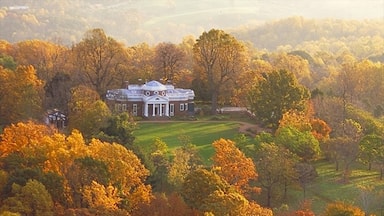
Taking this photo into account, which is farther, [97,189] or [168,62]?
[168,62]

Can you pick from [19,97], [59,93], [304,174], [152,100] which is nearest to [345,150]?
[304,174]

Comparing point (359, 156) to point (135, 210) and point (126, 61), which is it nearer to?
point (135, 210)

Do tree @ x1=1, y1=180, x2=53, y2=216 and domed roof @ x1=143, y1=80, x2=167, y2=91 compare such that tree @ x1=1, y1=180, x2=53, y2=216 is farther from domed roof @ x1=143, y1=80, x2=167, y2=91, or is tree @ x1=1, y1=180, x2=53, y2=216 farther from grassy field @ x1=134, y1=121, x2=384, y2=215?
domed roof @ x1=143, y1=80, x2=167, y2=91

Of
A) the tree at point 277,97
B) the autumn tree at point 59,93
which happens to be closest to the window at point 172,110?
the autumn tree at point 59,93

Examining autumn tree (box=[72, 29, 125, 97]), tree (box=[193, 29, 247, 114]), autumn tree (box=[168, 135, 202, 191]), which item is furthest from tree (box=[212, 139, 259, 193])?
autumn tree (box=[72, 29, 125, 97])

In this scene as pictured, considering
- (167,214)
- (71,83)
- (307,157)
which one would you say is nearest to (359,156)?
(307,157)

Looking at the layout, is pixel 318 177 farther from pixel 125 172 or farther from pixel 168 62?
pixel 168 62
